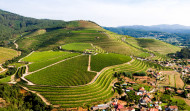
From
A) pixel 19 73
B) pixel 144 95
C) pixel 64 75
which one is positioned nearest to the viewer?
pixel 144 95

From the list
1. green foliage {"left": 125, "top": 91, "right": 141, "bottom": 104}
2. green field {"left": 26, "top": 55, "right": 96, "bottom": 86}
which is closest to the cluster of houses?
green foliage {"left": 125, "top": 91, "right": 141, "bottom": 104}

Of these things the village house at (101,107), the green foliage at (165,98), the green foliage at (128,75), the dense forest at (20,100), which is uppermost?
the green foliage at (128,75)

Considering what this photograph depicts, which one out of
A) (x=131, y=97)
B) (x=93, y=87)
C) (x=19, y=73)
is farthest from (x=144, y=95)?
(x=19, y=73)

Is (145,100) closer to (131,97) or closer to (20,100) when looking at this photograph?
(131,97)

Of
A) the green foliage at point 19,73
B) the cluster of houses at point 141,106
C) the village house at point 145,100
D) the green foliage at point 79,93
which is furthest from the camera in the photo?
the green foliage at point 19,73

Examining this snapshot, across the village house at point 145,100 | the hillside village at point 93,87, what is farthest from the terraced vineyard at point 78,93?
the village house at point 145,100

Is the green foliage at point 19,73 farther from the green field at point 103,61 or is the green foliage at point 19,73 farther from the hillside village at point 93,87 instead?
the green field at point 103,61

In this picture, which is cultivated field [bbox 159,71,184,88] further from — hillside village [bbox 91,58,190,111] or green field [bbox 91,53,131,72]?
green field [bbox 91,53,131,72]

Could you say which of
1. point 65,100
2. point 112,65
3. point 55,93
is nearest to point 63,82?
point 55,93

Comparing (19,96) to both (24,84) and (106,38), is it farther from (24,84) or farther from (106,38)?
(106,38)
